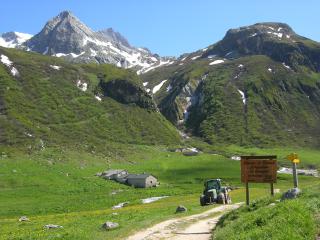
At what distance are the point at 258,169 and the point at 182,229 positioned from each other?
7196 millimetres

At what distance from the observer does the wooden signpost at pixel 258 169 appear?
3597cm

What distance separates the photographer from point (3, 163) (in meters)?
146

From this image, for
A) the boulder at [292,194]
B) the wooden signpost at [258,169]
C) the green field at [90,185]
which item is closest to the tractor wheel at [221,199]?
the green field at [90,185]

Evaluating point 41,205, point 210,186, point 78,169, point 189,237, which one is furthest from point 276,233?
point 78,169

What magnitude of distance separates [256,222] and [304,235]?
4.20 meters

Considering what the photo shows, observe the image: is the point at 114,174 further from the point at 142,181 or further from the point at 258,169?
the point at 258,169

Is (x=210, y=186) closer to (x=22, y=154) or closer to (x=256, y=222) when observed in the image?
(x=256, y=222)

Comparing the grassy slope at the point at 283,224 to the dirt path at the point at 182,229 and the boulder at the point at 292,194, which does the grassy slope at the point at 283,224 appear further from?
the dirt path at the point at 182,229

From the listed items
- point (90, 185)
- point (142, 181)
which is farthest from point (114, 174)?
point (90, 185)

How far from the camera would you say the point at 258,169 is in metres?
36.6

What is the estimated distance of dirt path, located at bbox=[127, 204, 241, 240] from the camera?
3159 cm

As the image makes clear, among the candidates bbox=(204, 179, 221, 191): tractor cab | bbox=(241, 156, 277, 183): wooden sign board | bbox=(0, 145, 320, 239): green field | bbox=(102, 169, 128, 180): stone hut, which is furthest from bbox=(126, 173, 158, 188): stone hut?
bbox=(241, 156, 277, 183): wooden sign board

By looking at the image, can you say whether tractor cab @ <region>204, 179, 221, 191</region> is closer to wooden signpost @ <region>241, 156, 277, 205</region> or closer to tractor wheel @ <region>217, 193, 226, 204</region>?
tractor wheel @ <region>217, 193, 226, 204</region>

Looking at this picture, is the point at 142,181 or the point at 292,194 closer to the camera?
the point at 292,194
